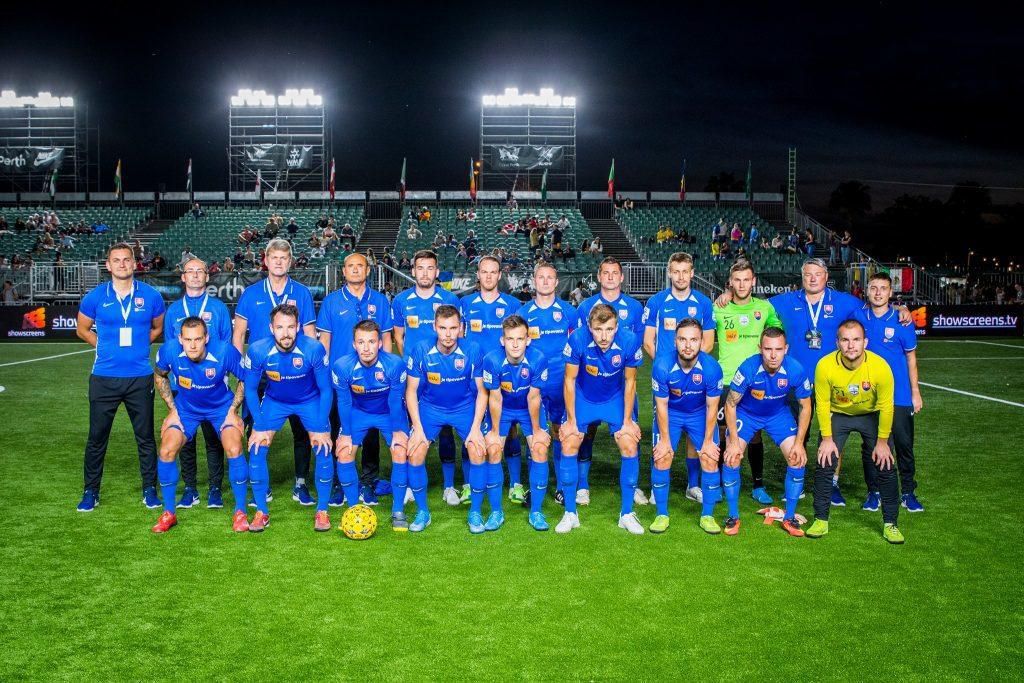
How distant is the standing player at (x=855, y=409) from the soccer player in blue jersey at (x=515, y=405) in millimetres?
2106

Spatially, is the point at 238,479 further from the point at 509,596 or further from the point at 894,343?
the point at 894,343

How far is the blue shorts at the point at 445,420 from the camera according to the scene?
6477mm

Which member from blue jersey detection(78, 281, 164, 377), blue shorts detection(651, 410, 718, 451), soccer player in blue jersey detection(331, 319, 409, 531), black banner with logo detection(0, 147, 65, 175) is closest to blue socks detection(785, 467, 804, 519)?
blue shorts detection(651, 410, 718, 451)

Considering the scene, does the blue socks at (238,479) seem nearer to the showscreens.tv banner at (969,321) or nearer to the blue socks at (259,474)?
the blue socks at (259,474)

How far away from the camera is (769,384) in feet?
20.2

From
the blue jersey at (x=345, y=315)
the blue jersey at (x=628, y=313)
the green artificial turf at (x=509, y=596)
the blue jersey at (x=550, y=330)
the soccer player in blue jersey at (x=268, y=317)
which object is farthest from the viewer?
the blue jersey at (x=628, y=313)

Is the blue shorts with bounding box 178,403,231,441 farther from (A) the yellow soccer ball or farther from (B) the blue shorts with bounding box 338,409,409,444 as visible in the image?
(A) the yellow soccer ball

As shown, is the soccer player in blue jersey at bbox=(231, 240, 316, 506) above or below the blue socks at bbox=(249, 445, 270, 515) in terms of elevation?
above

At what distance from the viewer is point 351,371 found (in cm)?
623

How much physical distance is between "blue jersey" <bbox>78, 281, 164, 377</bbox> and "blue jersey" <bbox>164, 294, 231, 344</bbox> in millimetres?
262

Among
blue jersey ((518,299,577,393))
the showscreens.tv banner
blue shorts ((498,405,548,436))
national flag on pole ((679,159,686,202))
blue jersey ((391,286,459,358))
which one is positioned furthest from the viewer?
national flag on pole ((679,159,686,202))

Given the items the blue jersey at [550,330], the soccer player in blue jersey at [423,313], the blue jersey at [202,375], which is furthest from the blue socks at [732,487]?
the blue jersey at [202,375]

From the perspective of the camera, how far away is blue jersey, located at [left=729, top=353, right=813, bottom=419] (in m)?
6.13

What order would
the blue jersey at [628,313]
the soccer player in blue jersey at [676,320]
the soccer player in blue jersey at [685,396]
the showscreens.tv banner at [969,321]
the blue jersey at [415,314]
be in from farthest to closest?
the showscreens.tv banner at [969,321] < the blue jersey at [628,313] < the blue jersey at [415,314] < the soccer player in blue jersey at [676,320] < the soccer player in blue jersey at [685,396]
